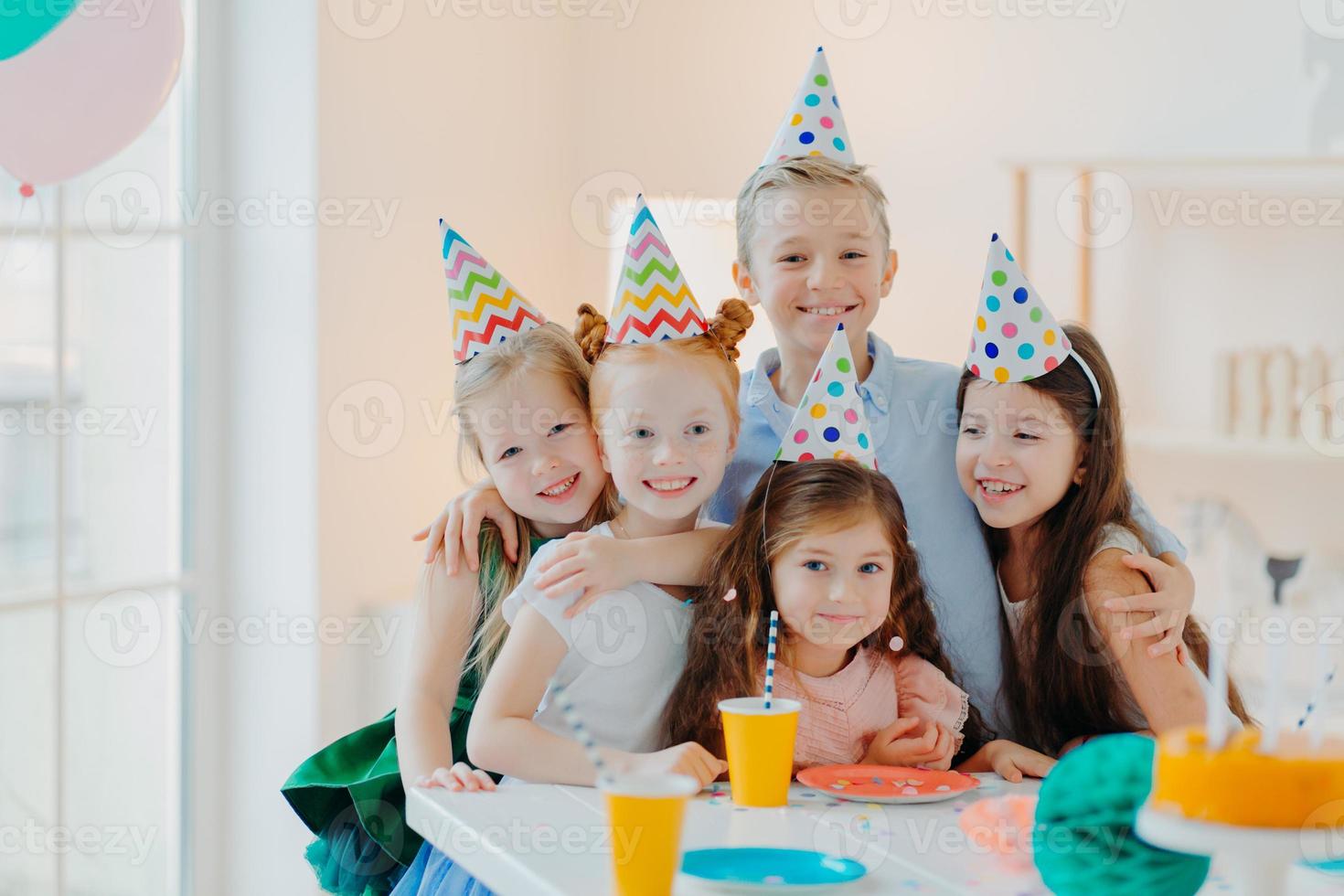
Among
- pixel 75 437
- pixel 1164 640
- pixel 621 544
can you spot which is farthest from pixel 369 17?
pixel 1164 640

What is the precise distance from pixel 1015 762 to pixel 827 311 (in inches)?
21.7

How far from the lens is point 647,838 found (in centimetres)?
99

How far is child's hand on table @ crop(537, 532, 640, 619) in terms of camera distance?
1379 millimetres

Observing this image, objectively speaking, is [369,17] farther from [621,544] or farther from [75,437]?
[621,544]

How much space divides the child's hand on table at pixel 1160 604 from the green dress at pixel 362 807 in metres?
0.64

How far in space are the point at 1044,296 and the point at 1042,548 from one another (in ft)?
5.09

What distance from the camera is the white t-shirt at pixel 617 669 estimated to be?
1.40 m

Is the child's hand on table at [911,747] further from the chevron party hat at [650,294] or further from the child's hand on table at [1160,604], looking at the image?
the chevron party hat at [650,294]

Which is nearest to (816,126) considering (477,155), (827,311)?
(827,311)

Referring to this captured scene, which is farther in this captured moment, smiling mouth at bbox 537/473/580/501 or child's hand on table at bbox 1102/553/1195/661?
smiling mouth at bbox 537/473/580/501

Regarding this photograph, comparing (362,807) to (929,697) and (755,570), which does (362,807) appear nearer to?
(755,570)

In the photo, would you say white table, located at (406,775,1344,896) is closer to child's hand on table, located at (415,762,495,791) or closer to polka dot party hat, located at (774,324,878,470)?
child's hand on table, located at (415,762,495,791)

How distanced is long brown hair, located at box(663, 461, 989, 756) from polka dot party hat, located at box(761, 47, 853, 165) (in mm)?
452

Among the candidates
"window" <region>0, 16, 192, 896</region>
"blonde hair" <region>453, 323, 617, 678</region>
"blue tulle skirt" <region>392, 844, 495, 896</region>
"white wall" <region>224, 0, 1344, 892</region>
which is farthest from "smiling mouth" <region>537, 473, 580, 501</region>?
"window" <region>0, 16, 192, 896</region>
